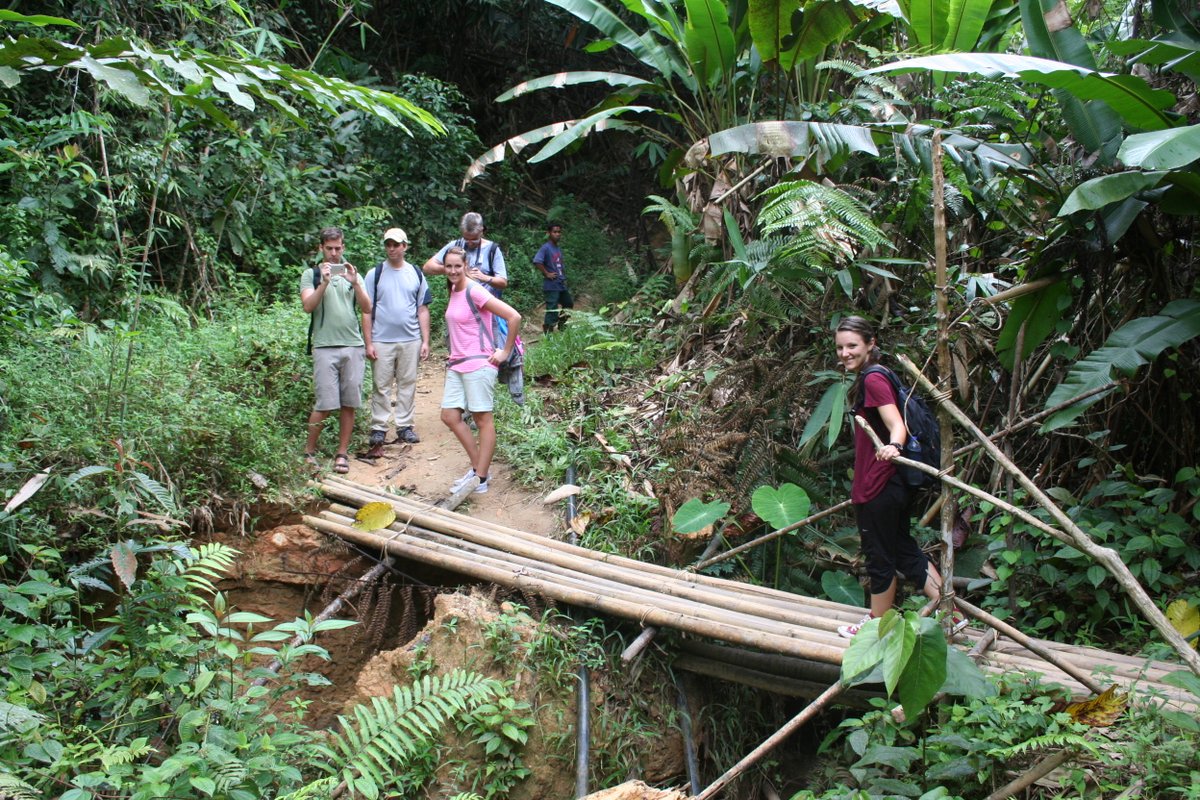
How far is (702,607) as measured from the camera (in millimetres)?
4781

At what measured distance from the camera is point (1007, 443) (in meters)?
5.22

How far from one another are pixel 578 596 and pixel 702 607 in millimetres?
670

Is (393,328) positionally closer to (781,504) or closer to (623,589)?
(623,589)

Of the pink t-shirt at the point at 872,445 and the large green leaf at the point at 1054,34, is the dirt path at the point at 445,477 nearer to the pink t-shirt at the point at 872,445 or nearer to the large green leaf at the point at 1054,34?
the pink t-shirt at the point at 872,445

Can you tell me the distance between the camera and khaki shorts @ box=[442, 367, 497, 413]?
246 inches

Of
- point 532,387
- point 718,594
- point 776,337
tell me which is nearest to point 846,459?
point 776,337

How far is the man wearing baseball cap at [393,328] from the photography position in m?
7.00

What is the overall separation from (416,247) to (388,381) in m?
5.57

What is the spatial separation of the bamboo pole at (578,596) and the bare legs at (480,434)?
1037mm

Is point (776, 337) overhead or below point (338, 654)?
overhead

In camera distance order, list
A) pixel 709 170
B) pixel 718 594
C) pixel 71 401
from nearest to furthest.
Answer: pixel 718 594
pixel 71 401
pixel 709 170

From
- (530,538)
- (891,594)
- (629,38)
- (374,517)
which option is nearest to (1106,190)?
(891,594)

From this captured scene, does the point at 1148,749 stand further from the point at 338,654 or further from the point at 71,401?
the point at 71,401

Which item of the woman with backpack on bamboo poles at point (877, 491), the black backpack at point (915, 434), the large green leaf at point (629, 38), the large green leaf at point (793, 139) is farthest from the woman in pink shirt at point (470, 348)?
the large green leaf at point (629, 38)
